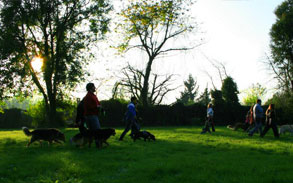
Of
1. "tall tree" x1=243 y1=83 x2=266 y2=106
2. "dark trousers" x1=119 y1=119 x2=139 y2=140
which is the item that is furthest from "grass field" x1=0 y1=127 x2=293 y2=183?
"tall tree" x1=243 y1=83 x2=266 y2=106

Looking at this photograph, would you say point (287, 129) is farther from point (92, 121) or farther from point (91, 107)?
point (91, 107)

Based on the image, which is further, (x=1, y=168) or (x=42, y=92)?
(x=42, y=92)

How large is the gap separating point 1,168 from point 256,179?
228 inches

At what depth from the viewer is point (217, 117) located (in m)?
32.8

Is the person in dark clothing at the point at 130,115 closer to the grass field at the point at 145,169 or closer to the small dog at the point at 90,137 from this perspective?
the small dog at the point at 90,137

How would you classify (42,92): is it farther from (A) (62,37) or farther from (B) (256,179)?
(B) (256,179)

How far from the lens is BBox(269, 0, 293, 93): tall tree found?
3838cm

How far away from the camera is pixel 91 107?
31.3ft

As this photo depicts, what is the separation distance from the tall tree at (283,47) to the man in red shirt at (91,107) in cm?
3486

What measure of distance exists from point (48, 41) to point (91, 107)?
17136 millimetres

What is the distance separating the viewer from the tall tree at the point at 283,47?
126 ft

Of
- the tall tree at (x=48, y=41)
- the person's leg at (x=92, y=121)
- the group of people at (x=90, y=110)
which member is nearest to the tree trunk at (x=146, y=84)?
the tall tree at (x=48, y=41)

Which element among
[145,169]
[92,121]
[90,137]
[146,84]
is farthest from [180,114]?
[145,169]

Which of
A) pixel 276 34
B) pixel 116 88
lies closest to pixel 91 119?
pixel 116 88
